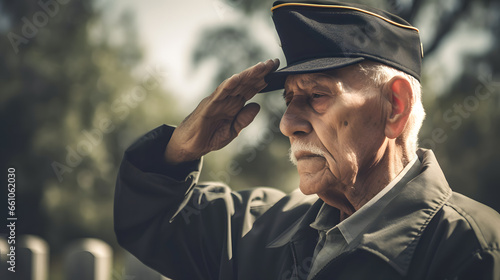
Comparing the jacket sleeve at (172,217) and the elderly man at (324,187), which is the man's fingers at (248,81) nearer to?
the elderly man at (324,187)

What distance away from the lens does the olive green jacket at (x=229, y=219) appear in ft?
5.95

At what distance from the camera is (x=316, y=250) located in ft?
6.82

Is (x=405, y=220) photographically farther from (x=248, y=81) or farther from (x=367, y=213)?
(x=248, y=81)

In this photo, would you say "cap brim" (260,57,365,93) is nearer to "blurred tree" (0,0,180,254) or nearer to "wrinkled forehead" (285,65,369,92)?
"wrinkled forehead" (285,65,369,92)

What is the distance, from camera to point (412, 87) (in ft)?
6.64

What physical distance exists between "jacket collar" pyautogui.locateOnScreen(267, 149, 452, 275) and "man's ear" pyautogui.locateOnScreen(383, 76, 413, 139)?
201 millimetres

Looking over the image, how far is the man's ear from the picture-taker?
2.01 meters


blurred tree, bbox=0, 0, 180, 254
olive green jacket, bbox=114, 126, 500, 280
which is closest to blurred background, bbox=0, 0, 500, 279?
blurred tree, bbox=0, 0, 180, 254

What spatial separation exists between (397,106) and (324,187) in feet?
1.46

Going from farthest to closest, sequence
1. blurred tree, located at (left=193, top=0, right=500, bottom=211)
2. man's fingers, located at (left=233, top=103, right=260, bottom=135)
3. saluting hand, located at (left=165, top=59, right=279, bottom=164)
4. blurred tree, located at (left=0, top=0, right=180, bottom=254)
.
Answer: blurred tree, located at (left=0, top=0, right=180, bottom=254)
blurred tree, located at (left=193, top=0, right=500, bottom=211)
man's fingers, located at (left=233, top=103, right=260, bottom=135)
saluting hand, located at (left=165, top=59, right=279, bottom=164)

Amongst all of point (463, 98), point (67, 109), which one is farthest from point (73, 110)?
point (463, 98)

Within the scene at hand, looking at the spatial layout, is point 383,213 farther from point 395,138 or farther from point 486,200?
point 486,200

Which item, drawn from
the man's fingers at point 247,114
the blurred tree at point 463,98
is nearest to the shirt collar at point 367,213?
the man's fingers at point 247,114

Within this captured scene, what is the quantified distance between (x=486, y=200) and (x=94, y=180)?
631cm
